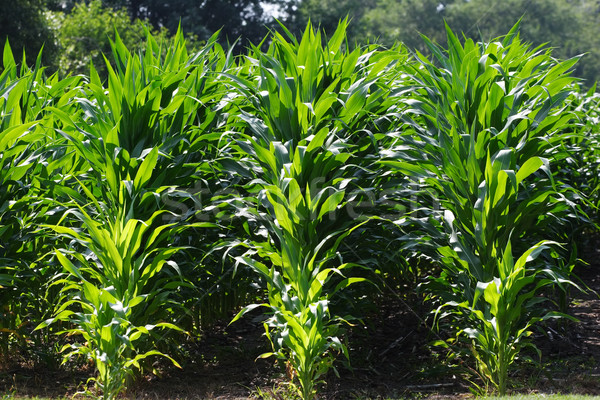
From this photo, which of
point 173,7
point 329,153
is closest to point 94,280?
point 329,153

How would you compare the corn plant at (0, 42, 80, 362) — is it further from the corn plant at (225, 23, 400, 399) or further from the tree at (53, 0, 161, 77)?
the tree at (53, 0, 161, 77)

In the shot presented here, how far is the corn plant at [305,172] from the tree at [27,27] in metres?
13.3

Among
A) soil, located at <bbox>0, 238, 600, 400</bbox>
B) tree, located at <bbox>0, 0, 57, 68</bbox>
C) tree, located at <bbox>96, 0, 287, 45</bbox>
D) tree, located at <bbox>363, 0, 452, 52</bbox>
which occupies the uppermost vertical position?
tree, located at <bbox>363, 0, 452, 52</bbox>

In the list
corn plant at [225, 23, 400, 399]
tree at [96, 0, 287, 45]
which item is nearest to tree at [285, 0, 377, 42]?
tree at [96, 0, 287, 45]

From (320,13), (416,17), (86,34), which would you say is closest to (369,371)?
(86,34)

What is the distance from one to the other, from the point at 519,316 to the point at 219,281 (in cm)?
205

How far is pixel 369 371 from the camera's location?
4254 mm

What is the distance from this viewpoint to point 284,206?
12.0ft

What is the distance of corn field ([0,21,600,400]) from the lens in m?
3.58

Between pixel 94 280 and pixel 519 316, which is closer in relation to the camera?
pixel 519 316

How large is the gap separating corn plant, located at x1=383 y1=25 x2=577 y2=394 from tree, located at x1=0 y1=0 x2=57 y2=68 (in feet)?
46.0

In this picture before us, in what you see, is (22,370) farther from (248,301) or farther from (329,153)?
(329,153)

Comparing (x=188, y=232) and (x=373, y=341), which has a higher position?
(x=188, y=232)

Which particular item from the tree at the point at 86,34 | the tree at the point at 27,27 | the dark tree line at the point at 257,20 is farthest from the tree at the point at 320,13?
the tree at the point at 27,27
